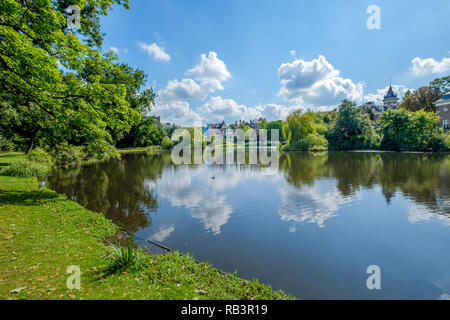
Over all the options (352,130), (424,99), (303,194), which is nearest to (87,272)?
(303,194)

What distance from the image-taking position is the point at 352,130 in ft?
173

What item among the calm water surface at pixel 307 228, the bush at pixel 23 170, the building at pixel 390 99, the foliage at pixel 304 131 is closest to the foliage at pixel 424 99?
the foliage at pixel 304 131

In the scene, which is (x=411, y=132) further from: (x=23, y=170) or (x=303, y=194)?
(x=23, y=170)

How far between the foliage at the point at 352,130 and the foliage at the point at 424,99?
15077 millimetres

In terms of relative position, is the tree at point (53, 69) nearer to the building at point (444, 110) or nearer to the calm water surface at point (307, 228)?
the calm water surface at point (307, 228)

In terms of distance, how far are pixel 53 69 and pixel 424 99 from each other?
74.6 m

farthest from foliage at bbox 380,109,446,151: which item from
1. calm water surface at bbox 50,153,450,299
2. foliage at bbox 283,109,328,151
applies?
calm water surface at bbox 50,153,450,299

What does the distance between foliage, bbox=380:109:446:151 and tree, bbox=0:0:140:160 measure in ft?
167

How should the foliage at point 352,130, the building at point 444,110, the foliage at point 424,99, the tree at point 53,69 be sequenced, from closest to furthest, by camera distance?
the tree at point 53,69 < the building at point 444,110 < the foliage at point 352,130 < the foliage at point 424,99

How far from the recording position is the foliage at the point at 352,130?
5128 cm
